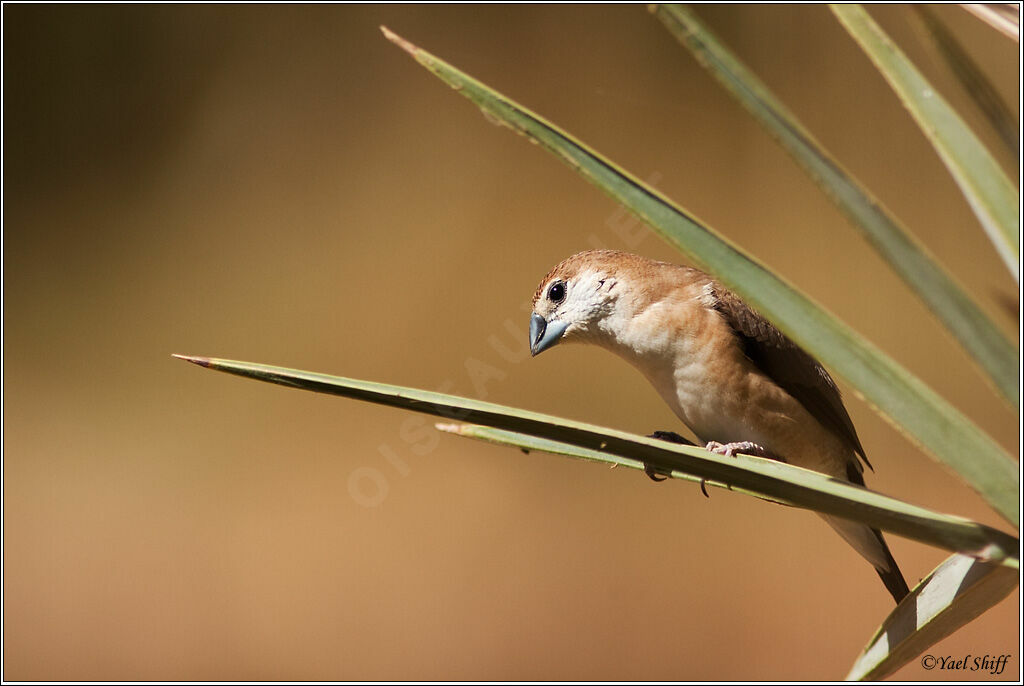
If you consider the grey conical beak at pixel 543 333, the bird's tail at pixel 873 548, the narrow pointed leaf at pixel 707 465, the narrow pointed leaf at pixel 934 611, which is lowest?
the bird's tail at pixel 873 548

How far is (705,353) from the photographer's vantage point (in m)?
1.91

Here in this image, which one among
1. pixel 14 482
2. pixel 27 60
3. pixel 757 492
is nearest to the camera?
pixel 757 492

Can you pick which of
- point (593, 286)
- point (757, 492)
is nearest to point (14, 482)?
point (593, 286)

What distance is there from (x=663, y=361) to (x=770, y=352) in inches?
10.7

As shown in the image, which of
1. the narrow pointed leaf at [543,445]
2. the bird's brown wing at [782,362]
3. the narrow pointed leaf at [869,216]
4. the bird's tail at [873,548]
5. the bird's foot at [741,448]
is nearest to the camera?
the narrow pointed leaf at [869,216]

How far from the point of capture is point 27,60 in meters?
4.69

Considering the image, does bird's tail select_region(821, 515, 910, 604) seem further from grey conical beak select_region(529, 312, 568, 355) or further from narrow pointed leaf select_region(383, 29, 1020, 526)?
narrow pointed leaf select_region(383, 29, 1020, 526)

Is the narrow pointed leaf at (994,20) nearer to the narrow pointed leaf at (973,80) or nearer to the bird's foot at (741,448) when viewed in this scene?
the narrow pointed leaf at (973,80)

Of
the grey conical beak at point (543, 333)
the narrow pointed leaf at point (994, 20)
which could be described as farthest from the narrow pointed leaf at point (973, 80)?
the grey conical beak at point (543, 333)

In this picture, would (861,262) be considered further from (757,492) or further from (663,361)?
(757,492)

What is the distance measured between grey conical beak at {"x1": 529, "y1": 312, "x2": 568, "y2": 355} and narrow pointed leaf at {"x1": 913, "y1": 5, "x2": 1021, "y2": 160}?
1.06 metres

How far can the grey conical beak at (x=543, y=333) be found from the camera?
1.94 m

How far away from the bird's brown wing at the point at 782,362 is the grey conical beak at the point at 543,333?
364 millimetres

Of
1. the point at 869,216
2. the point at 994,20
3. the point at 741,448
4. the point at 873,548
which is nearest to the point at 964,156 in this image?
the point at 869,216
